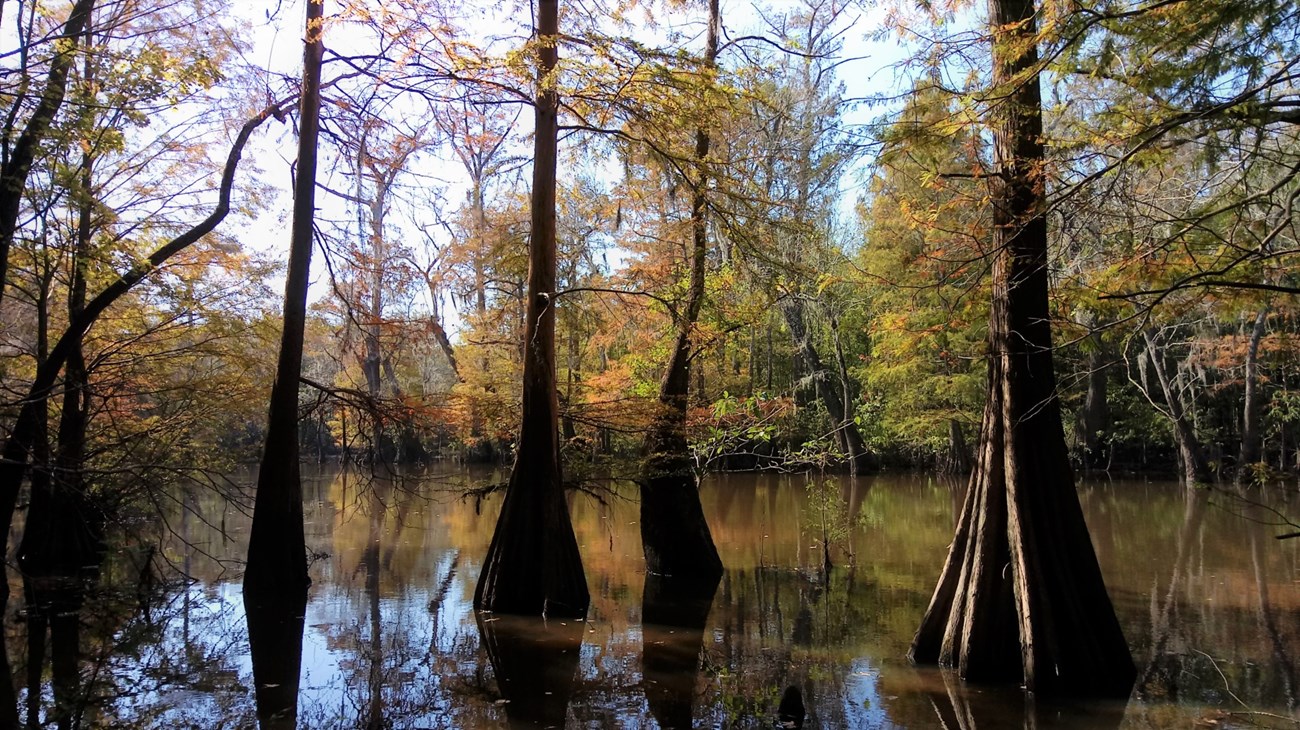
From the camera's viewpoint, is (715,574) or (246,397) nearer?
(715,574)

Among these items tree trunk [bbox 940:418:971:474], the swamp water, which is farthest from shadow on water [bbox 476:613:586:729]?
tree trunk [bbox 940:418:971:474]

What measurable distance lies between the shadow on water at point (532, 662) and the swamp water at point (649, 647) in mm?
28

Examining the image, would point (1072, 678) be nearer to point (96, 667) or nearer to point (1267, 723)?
point (1267, 723)

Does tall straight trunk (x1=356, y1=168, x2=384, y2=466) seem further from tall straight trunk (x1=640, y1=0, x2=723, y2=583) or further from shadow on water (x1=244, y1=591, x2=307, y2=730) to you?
tall straight trunk (x1=640, y1=0, x2=723, y2=583)

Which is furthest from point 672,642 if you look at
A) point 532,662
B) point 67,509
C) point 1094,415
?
point 1094,415

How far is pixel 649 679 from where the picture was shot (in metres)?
7.02

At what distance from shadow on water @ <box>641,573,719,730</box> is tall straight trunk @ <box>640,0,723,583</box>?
340 mm

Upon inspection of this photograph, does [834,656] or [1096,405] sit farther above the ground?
[1096,405]

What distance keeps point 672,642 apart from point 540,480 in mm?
2438

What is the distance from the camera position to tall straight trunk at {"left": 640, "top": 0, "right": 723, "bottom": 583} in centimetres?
1137

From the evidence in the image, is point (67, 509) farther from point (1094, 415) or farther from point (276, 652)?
point (1094, 415)

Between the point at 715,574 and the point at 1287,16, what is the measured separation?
898 centimetres

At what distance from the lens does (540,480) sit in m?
9.58

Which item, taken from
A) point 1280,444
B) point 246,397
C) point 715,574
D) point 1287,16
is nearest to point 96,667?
point 246,397
